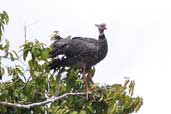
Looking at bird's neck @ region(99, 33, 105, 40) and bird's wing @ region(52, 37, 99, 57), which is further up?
bird's neck @ region(99, 33, 105, 40)

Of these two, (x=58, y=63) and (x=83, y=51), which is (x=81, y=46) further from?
(x=58, y=63)

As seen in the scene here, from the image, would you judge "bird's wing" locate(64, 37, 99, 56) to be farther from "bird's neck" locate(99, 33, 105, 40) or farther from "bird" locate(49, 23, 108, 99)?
"bird's neck" locate(99, 33, 105, 40)

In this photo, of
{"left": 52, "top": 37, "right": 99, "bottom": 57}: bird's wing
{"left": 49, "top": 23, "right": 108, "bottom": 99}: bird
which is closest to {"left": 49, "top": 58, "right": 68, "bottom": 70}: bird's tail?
{"left": 49, "top": 23, "right": 108, "bottom": 99}: bird

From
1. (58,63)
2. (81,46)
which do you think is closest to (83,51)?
(81,46)

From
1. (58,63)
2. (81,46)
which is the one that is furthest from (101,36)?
(58,63)

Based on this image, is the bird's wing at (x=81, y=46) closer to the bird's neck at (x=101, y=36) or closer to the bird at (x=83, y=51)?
the bird at (x=83, y=51)

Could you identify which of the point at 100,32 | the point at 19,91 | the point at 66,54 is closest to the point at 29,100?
the point at 19,91

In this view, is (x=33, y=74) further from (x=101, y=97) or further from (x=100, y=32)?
(x=100, y=32)

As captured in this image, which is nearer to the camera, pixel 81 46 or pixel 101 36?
pixel 81 46

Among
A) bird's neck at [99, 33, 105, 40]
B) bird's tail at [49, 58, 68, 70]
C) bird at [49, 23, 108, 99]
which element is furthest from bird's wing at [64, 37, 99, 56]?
bird's tail at [49, 58, 68, 70]

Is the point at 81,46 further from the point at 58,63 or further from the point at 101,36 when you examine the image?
the point at 58,63

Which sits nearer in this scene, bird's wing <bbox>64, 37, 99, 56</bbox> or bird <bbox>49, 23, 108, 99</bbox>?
bird <bbox>49, 23, 108, 99</bbox>

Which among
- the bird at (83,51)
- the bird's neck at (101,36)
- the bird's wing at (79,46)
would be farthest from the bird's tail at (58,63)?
the bird's neck at (101,36)

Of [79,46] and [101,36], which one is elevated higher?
[101,36]
